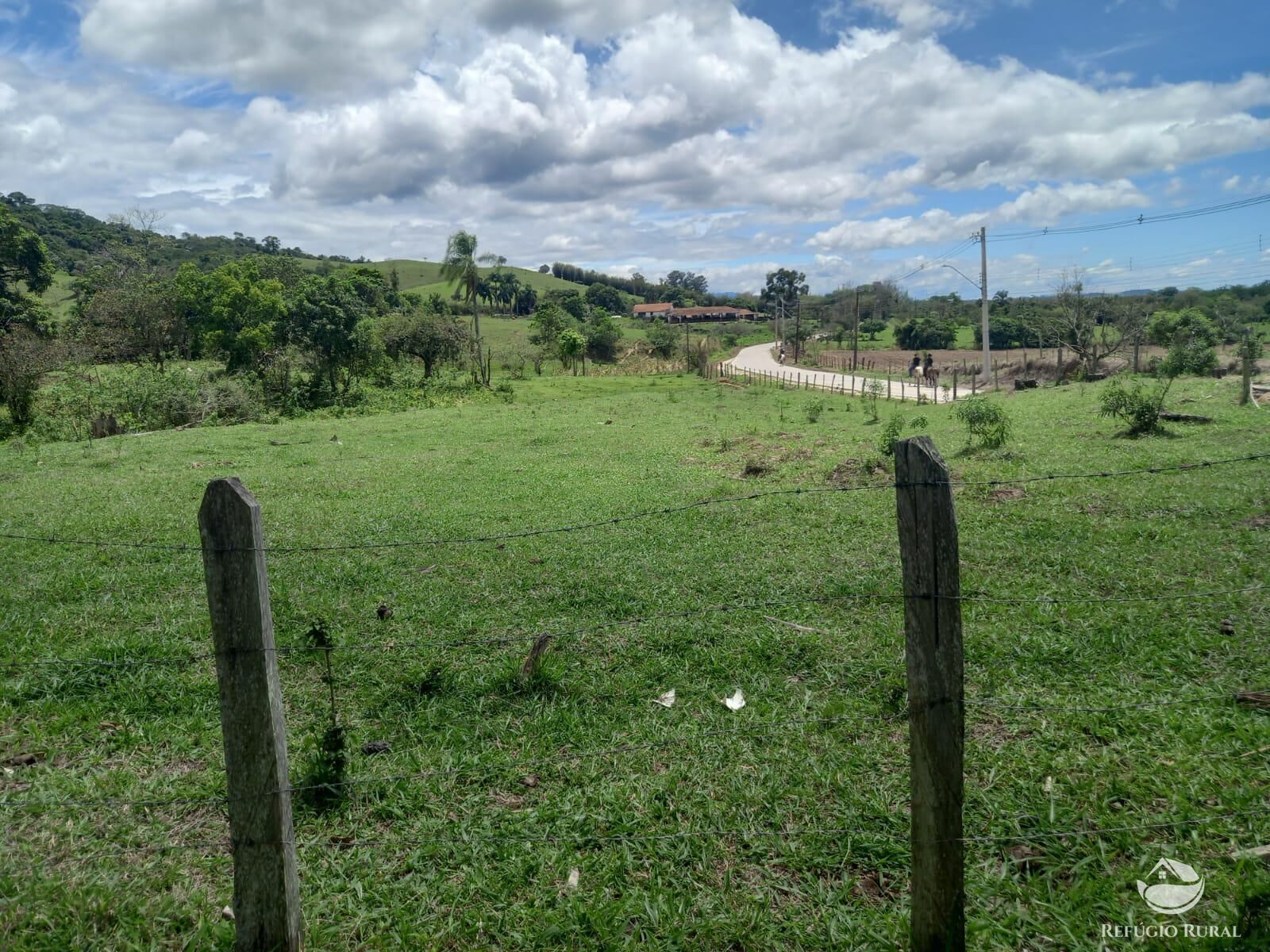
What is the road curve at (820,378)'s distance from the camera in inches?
1368

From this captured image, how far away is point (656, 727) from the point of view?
4910 mm

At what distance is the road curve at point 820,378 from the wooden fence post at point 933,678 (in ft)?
97.0

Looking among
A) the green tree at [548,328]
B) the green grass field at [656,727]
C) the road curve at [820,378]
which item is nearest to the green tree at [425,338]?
the green tree at [548,328]

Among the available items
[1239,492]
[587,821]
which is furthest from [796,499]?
[587,821]

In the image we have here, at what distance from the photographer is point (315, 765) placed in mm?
4348

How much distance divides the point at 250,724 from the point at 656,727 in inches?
111

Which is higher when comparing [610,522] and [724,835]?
[610,522]

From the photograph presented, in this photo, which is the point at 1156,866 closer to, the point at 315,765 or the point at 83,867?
the point at 315,765

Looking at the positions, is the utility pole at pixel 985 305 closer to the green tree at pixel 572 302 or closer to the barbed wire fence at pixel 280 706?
the barbed wire fence at pixel 280 706

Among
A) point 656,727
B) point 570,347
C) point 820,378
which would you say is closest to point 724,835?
point 656,727

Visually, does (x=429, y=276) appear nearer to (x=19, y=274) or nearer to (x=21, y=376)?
(x=19, y=274)

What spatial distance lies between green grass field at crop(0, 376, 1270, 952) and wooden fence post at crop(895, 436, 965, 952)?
2.35ft

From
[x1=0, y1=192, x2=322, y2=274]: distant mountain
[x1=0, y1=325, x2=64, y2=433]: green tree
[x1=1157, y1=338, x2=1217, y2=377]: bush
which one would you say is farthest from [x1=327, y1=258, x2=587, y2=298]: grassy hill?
[x1=1157, y1=338, x2=1217, y2=377]: bush

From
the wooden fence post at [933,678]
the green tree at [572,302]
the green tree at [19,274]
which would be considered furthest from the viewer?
the green tree at [572,302]
